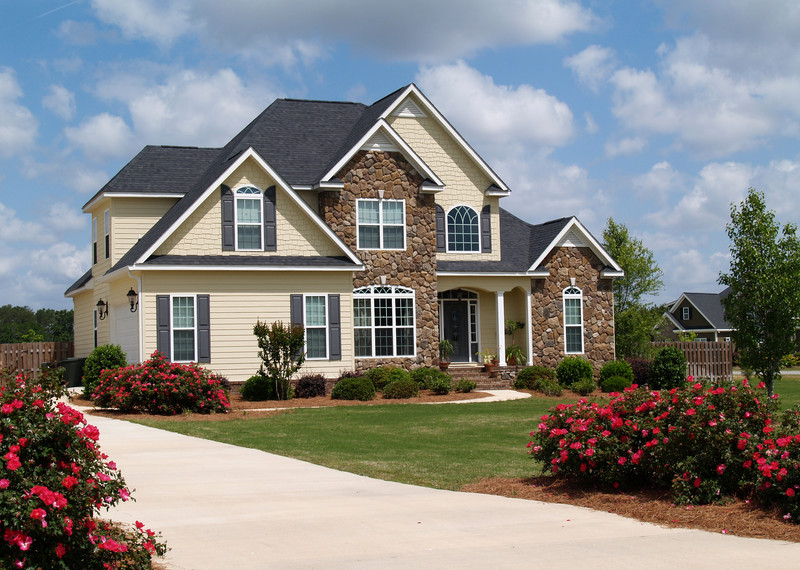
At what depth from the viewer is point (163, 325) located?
24.6 metres

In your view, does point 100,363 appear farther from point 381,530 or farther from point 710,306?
point 710,306

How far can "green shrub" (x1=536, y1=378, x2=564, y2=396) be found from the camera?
27.2 meters

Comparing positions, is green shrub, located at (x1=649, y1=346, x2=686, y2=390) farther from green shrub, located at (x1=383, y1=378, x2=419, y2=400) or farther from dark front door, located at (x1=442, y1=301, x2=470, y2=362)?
green shrub, located at (x1=383, y1=378, x2=419, y2=400)

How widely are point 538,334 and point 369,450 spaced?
18050 mm

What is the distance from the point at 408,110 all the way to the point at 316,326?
8.42 meters

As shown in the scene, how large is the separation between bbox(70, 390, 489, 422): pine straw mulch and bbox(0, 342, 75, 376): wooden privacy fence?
780 cm

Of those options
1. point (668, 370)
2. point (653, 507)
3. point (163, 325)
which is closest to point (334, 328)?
point (163, 325)

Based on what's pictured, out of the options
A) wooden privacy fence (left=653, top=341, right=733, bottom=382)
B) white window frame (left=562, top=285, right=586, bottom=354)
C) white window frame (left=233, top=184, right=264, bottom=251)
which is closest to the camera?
white window frame (left=233, top=184, right=264, bottom=251)

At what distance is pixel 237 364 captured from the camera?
25500mm

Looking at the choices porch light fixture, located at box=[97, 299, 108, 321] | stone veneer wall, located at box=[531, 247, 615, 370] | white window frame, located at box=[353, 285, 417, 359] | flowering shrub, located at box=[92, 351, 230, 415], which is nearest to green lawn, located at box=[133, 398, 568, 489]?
flowering shrub, located at box=[92, 351, 230, 415]

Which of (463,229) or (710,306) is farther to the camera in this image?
(710,306)

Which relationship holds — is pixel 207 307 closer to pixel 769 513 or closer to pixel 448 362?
pixel 448 362

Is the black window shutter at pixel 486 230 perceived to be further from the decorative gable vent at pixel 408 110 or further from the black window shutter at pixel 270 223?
the black window shutter at pixel 270 223

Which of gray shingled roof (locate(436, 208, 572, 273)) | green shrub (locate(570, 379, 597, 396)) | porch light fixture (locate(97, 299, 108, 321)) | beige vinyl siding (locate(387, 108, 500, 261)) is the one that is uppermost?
beige vinyl siding (locate(387, 108, 500, 261))
